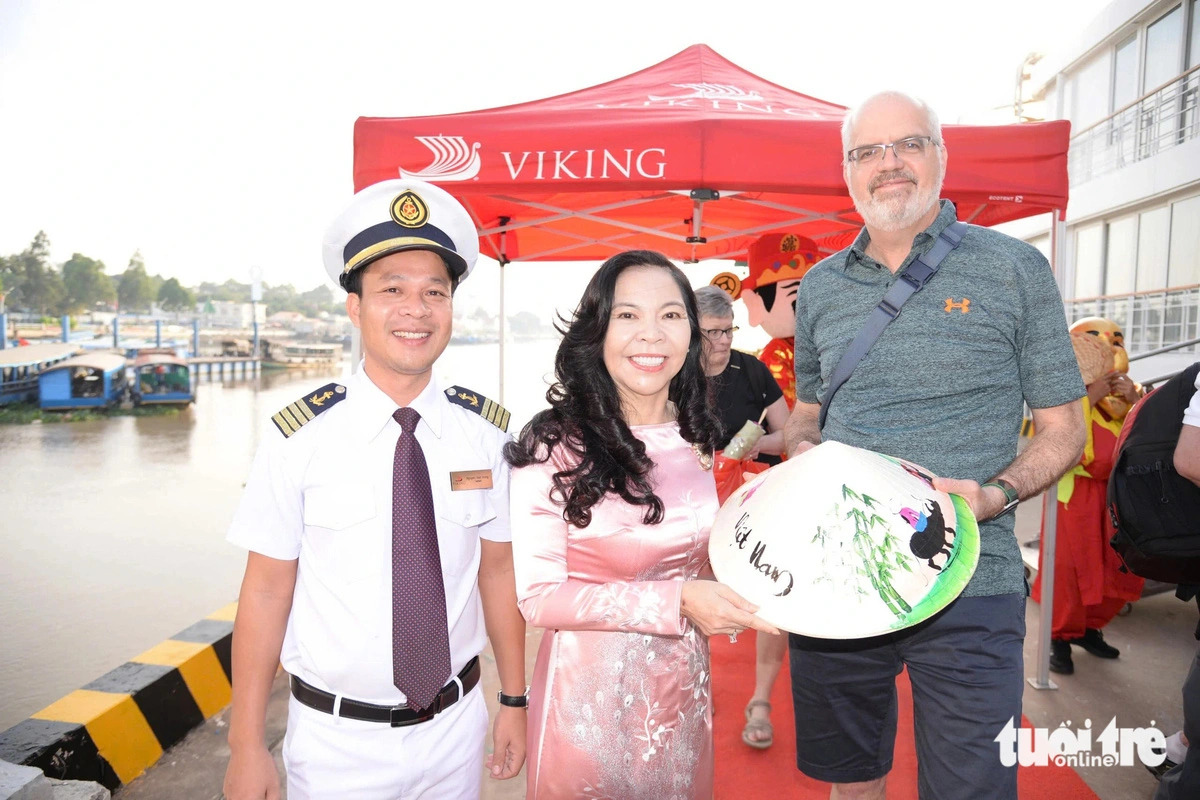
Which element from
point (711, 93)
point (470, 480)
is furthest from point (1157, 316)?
point (470, 480)

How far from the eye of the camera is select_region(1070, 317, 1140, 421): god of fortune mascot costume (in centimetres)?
356

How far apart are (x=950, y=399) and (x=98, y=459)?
550 inches

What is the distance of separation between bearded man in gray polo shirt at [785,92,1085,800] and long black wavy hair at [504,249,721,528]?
43 cm

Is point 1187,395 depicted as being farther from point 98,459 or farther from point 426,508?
point 98,459

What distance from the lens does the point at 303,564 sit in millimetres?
1311

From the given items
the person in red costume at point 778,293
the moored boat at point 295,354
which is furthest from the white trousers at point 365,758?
the moored boat at point 295,354

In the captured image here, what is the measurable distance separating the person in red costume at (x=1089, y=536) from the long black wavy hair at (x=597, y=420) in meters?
2.95

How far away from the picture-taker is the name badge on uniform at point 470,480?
138 centimetres

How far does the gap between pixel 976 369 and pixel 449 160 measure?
2.30 meters

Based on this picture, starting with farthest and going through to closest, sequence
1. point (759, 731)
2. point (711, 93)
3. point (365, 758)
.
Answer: point (711, 93) → point (759, 731) → point (365, 758)

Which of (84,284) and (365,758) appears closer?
(365,758)

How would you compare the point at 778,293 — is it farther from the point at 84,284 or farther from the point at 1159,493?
the point at 84,284

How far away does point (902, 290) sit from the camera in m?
→ 1.54

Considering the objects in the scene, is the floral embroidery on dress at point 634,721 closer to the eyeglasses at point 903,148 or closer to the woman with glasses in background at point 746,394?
the eyeglasses at point 903,148
